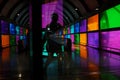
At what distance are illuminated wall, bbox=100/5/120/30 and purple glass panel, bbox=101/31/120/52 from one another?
18.2 inches

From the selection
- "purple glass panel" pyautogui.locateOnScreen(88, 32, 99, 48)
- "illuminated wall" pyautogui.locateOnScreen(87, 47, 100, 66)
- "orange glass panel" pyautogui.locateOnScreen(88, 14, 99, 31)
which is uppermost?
"orange glass panel" pyautogui.locateOnScreen(88, 14, 99, 31)

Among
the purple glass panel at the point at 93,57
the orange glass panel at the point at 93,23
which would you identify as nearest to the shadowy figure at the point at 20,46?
the purple glass panel at the point at 93,57

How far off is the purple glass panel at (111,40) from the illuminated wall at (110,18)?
1.51ft

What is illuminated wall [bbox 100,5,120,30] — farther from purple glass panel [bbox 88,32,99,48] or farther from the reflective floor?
the reflective floor

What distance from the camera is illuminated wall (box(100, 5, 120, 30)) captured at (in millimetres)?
15648

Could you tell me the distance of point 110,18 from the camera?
56.1 ft

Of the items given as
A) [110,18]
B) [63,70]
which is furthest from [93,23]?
[63,70]

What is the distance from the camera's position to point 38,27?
267 centimetres

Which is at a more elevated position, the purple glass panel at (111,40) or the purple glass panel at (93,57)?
the purple glass panel at (111,40)

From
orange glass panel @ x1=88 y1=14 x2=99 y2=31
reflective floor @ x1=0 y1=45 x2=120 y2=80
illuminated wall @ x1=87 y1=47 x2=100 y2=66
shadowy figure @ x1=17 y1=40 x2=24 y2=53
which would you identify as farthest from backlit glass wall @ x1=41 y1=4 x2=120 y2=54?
reflective floor @ x1=0 y1=45 x2=120 y2=80

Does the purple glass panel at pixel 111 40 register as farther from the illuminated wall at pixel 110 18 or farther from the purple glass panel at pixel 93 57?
the purple glass panel at pixel 93 57

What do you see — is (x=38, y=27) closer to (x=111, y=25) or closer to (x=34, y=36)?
(x=34, y=36)

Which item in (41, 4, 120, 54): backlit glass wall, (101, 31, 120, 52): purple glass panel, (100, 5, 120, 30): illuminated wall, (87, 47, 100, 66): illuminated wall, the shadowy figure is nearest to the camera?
(87, 47, 100, 66): illuminated wall

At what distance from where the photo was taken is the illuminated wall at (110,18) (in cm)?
1565
